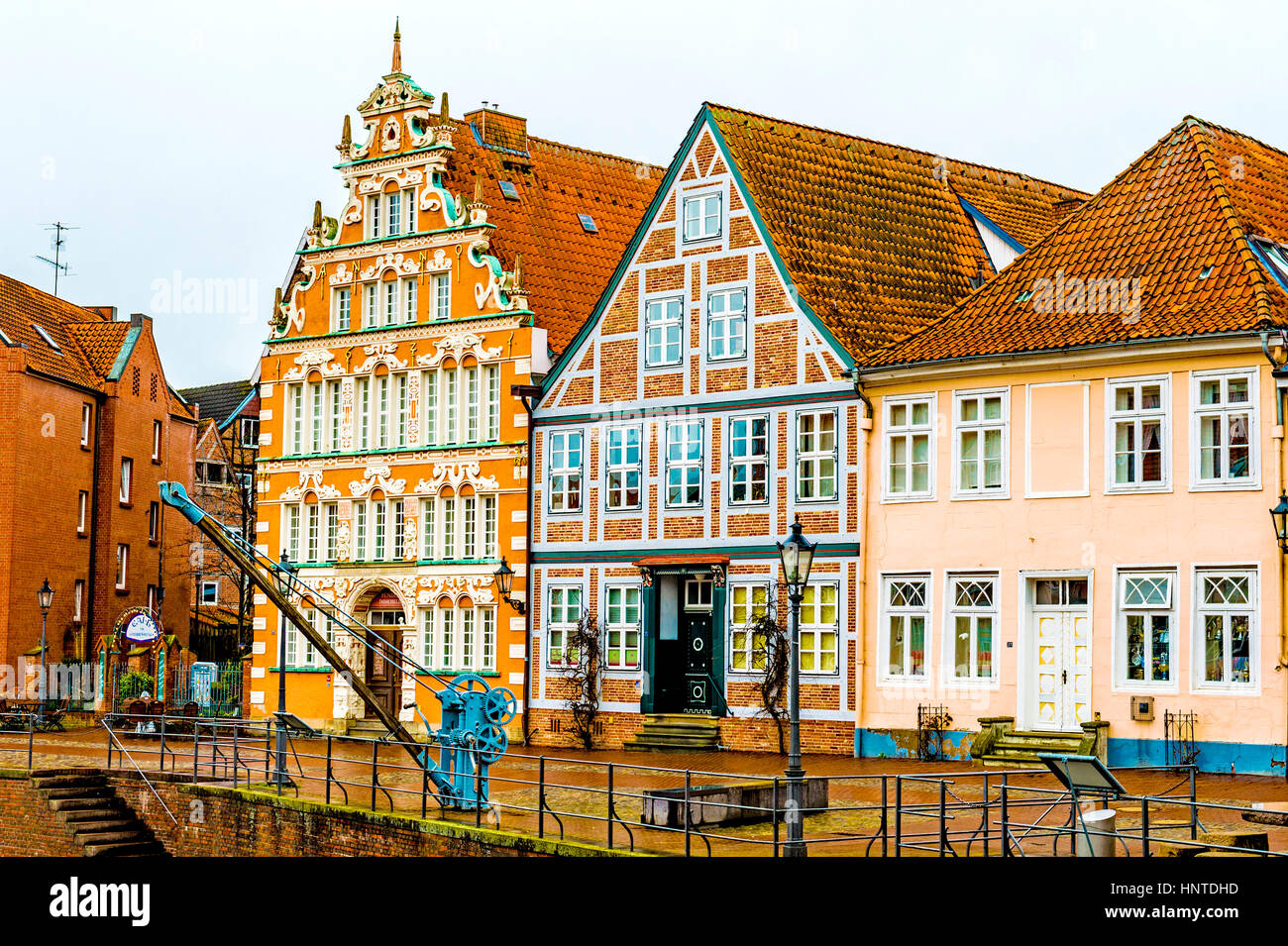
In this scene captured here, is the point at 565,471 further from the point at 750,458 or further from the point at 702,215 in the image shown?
the point at 702,215

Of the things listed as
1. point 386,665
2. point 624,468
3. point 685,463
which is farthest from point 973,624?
point 386,665

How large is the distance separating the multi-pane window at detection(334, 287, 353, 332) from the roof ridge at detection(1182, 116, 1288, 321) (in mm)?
18862

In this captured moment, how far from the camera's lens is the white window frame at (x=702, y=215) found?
36.2 metres

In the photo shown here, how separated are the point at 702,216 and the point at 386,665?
12679 millimetres

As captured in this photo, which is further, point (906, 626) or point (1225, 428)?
point (906, 626)

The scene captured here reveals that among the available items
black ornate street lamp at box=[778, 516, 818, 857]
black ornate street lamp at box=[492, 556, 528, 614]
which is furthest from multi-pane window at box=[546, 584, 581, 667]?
black ornate street lamp at box=[778, 516, 818, 857]

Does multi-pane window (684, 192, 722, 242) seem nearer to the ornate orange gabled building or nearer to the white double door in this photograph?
the ornate orange gabled building

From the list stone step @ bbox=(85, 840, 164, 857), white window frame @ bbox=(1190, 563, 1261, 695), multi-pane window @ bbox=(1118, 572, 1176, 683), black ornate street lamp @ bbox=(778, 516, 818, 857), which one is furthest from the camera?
multi-pane window @ bbox=(1118, 572, 1176, 683)

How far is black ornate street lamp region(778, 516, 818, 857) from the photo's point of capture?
1952 centimetres

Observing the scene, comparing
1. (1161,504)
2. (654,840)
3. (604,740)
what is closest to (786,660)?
(604,740)

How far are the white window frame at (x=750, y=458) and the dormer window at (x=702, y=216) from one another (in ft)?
11.6

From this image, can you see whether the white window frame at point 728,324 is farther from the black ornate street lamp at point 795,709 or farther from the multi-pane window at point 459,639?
the black ornate street lamp at point 795,709

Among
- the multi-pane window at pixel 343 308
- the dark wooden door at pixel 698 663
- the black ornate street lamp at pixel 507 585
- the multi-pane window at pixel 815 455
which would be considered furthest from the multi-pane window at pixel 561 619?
the multi-pane window at pixel 343 308

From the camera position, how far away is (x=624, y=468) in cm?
3750
